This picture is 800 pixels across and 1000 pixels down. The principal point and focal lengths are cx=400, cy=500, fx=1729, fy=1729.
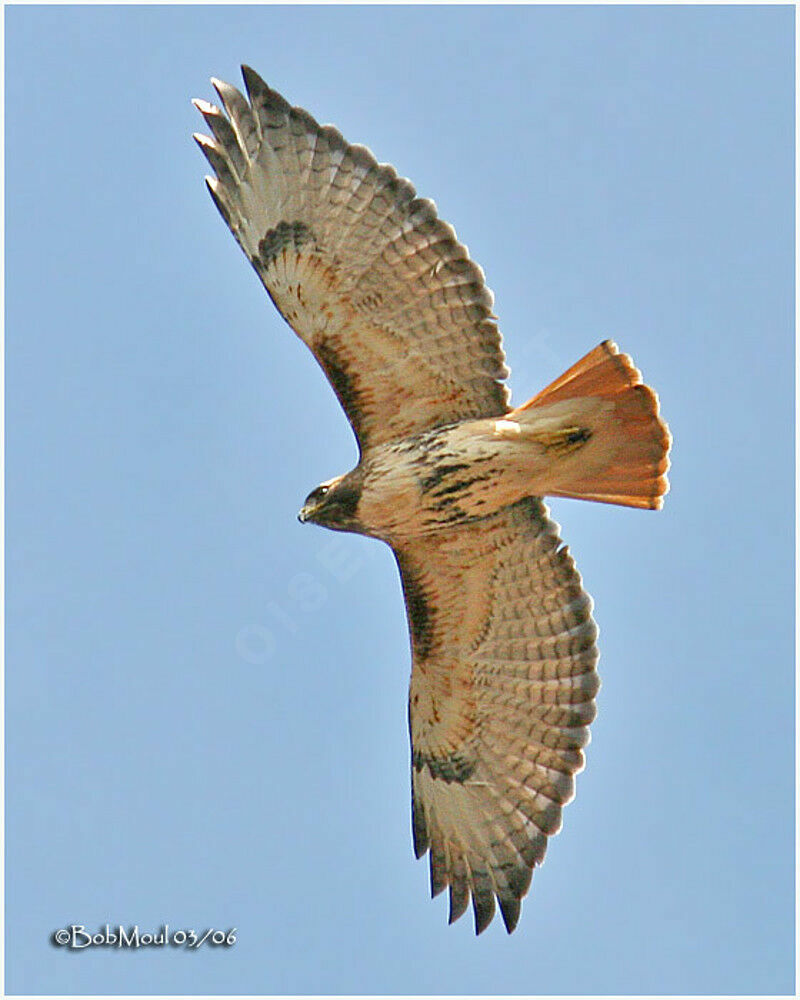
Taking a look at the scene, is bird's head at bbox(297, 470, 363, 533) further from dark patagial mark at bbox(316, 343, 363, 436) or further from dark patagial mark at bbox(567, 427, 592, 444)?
dark patagial mark at bbox(567, 427, 592, 444)

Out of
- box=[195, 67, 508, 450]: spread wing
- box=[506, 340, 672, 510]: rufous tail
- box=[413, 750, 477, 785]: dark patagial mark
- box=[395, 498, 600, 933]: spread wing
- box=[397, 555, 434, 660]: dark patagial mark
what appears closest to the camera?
box=[506, 340, 672, 510]: rufous tail

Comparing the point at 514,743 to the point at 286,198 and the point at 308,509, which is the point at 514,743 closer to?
the point at 308,509

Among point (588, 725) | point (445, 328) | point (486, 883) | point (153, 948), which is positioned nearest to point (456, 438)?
point (445, 328)

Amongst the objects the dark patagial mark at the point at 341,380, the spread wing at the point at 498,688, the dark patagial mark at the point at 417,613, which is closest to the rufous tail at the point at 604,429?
the spread wing at the point at 498,688

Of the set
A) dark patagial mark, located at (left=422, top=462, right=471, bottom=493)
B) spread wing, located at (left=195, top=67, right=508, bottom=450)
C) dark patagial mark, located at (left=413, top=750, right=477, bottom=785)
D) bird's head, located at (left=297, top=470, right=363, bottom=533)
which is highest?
spread wing, located at (left=195, top=67, right=508, bottom=450)

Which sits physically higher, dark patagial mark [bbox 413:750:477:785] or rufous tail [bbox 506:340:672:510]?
rufous tail [bbox 506:340:672:510]

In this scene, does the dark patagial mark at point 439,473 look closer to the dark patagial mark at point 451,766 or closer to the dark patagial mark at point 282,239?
the dark patagial mark at point 282,239

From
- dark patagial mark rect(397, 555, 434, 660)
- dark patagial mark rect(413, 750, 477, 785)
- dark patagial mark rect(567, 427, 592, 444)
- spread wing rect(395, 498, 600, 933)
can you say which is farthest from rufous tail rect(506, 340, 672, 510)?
dark patagial mark rect(413, 750, 477, 785)
